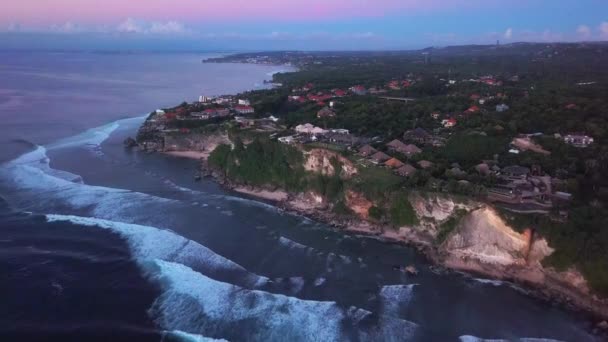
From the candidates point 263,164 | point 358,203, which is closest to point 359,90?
point 263,164

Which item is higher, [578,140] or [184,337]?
[578,140]

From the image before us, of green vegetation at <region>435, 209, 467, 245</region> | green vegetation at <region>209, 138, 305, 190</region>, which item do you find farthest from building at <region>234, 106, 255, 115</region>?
green vegetation at <region>435, 209, 467, 245</region>

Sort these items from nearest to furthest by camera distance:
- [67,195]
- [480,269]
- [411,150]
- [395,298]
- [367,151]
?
[395,298], [480,269], [67,195], [367,151], [411,150]

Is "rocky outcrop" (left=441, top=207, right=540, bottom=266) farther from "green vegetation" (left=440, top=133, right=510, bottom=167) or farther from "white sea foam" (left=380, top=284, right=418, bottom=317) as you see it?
"green vegetation" (left=440, top=133, right=510, bottom=167)

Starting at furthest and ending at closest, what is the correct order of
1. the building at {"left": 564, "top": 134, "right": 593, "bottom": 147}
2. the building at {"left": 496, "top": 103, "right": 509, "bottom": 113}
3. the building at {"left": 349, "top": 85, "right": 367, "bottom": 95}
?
1. the building at {"left": 349, "top": 85, "right": 367, "bottom": 95}
2. the building at {"left": 496, "top": 103, "right": 509, "bottom": 113}
3. the building at {"left": 564, "top": 134, "right": 593, "bottom": 147}

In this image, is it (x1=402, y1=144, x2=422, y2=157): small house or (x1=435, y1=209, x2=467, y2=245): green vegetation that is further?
(x1=402, y1=144, x2=422, y2=157): small house

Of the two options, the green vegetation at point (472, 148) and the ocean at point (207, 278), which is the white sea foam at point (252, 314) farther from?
the green vegetation at point (472, 148)

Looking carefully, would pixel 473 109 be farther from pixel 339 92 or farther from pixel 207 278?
pixel 207 278

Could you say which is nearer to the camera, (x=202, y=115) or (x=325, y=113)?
(x=325, y=113)
